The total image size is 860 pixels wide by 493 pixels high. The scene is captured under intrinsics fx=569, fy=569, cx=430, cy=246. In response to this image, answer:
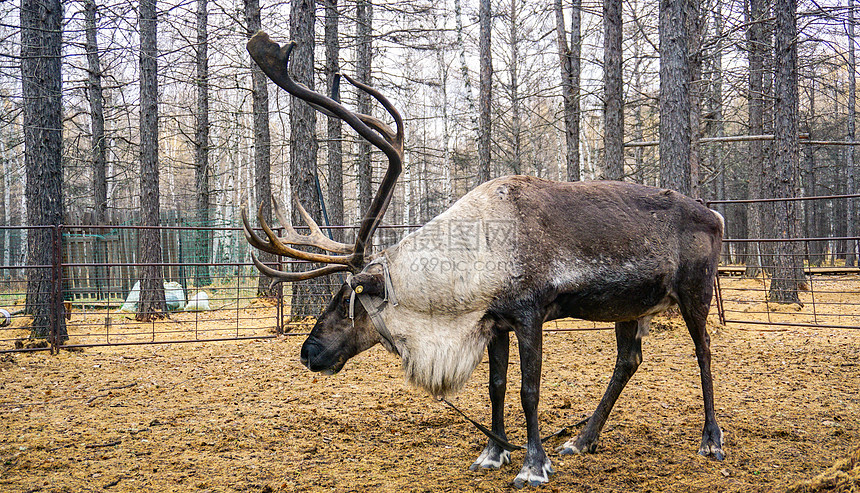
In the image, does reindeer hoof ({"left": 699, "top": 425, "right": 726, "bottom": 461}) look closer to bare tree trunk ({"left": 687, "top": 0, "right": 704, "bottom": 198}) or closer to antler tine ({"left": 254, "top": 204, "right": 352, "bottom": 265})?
antler tine ({"left": 254, "top": 204, "right": 352, "bottom": 265})

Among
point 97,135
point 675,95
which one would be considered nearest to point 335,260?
point 675,95

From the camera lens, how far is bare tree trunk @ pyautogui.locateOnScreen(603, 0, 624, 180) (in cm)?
1128

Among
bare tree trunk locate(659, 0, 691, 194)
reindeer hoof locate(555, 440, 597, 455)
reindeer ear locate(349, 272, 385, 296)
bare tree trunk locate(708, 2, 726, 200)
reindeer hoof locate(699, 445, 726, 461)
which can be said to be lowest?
reindeer hoof locate(555, 440, 597, 455)

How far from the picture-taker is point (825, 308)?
10.8 m

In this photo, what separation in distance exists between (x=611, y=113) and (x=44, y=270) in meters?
10.6

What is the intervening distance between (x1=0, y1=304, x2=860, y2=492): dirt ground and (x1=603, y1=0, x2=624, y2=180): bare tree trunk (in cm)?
504

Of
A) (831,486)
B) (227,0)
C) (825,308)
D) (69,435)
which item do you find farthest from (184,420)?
(227,0)

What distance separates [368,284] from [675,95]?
6.53 meters

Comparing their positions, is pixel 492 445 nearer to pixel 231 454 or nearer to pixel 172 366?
pixel 231 454

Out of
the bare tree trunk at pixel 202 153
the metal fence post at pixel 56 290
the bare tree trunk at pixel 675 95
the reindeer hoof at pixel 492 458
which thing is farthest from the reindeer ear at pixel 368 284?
the bare tree trunk at pixel 202 153

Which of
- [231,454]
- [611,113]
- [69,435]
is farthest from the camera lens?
[611,113]

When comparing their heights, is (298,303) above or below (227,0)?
below

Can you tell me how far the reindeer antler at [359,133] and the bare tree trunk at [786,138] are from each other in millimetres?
9552

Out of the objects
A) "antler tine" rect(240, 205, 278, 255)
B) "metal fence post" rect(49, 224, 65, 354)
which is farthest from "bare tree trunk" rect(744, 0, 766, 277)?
"metal fence post" rect(49, 224, 65, 354)
